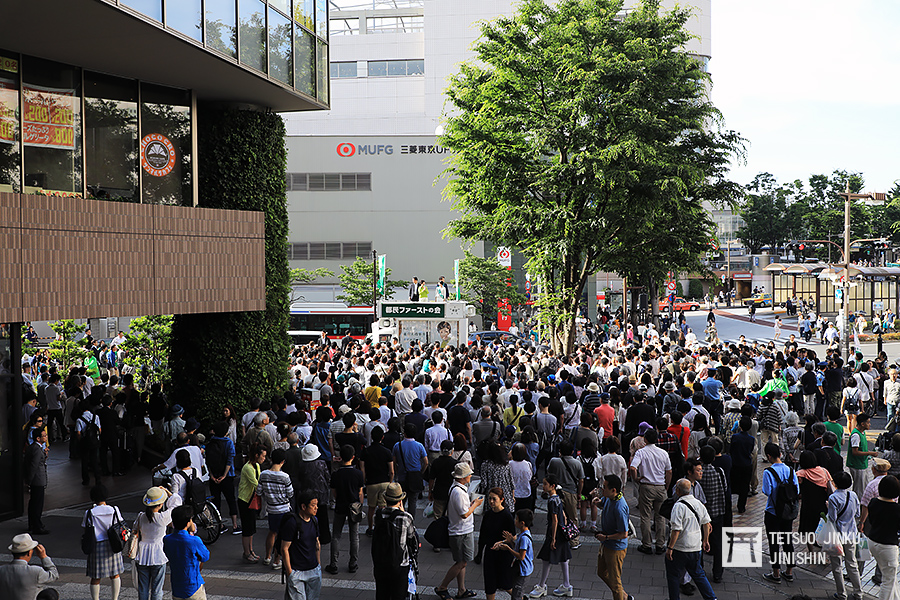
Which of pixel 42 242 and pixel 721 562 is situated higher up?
pixel 42 242

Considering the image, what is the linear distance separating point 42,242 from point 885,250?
7037 cm

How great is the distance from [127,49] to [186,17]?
113 cm

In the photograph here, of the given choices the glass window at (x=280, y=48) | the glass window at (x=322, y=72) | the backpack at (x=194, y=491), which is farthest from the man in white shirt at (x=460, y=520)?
the glass window at (x=322, y=72)

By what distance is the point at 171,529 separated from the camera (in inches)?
301

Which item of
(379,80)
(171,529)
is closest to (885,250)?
(379,80)

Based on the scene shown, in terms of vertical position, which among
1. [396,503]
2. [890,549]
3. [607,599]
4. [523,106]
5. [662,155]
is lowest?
[607,599]

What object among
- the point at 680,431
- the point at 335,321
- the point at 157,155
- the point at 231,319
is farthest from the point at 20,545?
the point at 335,321

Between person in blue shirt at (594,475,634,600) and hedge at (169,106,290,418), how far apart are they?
9.08 metres

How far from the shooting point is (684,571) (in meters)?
7.44

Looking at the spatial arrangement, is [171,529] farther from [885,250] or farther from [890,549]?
[885,250]

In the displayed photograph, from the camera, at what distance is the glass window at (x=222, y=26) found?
38.8 feet

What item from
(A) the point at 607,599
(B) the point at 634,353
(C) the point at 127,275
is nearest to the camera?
(A) the point at 607,599

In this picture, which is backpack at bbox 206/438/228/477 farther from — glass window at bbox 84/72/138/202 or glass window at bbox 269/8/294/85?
glass window at bbox 269/8/294/85

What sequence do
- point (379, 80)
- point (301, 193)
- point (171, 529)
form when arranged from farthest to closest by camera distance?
point (379, 80) → point (301, 193) → point (171, 529)
